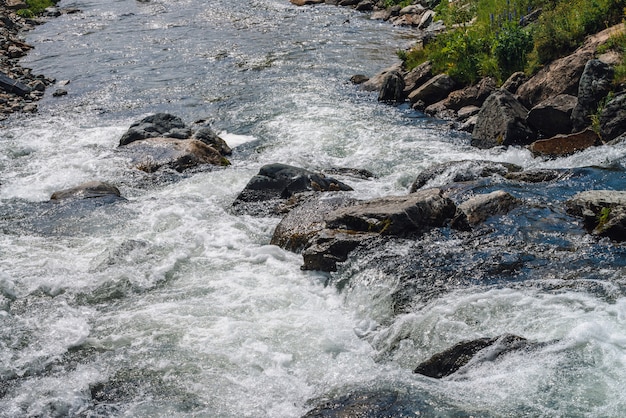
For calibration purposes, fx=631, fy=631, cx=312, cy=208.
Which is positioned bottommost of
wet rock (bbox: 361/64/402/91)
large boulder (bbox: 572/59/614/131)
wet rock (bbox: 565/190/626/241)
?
wet rock (bbox: 361/64/402/91)

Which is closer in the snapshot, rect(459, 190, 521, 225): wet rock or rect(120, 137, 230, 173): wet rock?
rect(459, 190, 521, 225): wet rock

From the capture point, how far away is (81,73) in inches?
946

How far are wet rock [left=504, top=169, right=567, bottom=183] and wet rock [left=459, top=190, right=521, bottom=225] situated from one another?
1419mm

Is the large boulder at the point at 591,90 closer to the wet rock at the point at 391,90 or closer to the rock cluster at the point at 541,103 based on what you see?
the rock cluster at the point at 541,103

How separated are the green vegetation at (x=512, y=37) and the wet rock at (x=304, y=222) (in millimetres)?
7139

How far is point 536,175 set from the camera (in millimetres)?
11875

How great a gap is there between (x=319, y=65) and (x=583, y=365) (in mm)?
18103

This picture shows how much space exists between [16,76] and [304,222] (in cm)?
1735

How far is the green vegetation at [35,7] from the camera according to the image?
118 ft

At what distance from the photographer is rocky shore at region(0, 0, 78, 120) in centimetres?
2027

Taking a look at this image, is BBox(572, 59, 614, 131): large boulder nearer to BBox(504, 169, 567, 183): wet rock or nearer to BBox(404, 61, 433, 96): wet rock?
BBox(504, 169, 567, 183): wet rock

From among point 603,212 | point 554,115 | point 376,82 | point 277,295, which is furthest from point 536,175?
point 376,82

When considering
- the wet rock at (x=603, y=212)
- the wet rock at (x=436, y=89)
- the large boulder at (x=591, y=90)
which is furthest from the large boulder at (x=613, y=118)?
the wet rock at (x=436, y=89)

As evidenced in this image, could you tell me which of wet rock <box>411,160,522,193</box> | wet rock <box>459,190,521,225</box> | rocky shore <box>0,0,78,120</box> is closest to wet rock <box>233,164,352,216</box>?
wet rock <box>411,160,522,193</box>
